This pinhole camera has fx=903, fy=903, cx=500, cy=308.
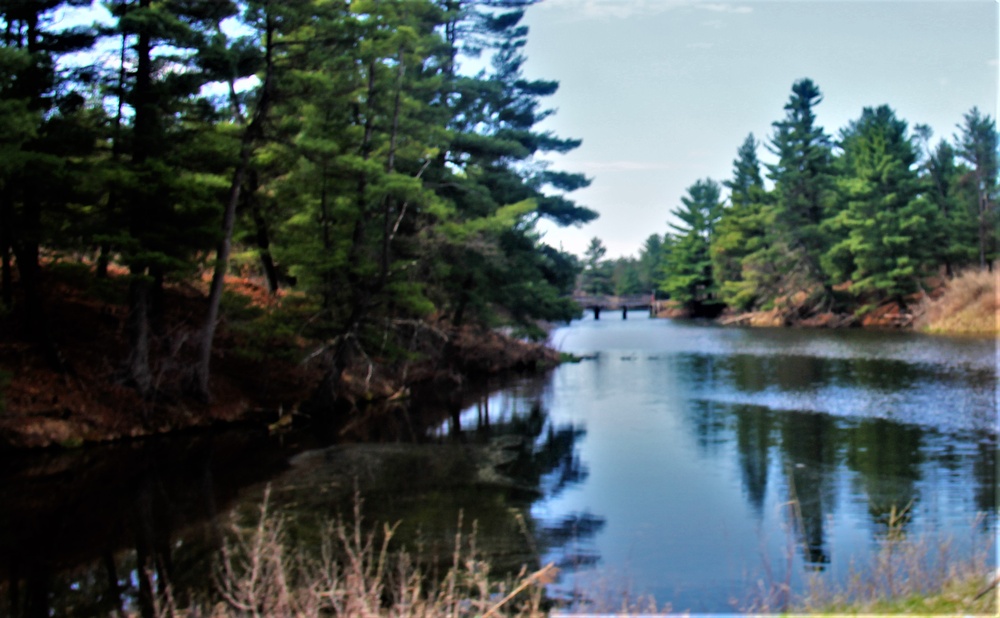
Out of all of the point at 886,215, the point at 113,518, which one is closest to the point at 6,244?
the point at 113,518

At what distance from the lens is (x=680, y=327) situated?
57.4 metres

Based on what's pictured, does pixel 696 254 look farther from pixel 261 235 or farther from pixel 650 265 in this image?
pixel 261 235

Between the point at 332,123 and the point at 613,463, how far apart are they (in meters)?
9.97

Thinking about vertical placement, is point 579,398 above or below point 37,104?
below

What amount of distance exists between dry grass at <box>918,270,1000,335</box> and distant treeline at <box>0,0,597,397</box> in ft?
76.8

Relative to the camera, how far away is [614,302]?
8744cm

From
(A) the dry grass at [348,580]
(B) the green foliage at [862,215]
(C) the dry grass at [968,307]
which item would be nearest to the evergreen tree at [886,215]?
(B) the green foliage at [862,215]

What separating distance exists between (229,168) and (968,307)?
109 feet

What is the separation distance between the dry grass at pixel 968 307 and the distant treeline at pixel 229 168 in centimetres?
2341

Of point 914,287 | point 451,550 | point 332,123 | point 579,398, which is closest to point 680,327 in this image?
point 914,287

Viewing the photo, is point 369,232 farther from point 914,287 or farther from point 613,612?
point 914,287

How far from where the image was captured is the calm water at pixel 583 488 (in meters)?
9.34

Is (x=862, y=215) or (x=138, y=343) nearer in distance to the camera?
(x=138, y=343)

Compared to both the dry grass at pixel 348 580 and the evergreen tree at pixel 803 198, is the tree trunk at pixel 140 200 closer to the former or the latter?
the dry grass at pixel 348 580
